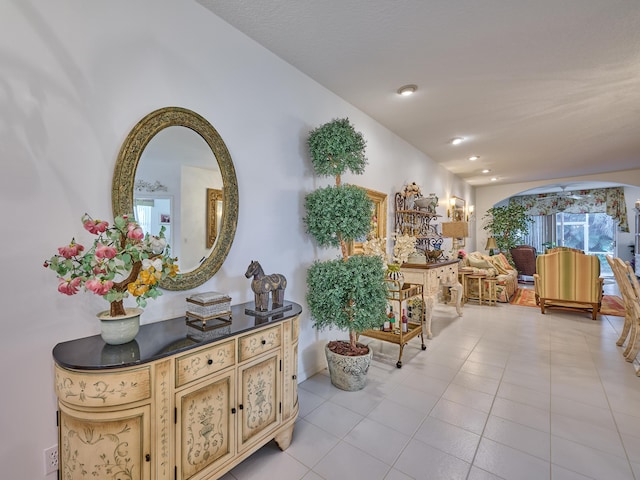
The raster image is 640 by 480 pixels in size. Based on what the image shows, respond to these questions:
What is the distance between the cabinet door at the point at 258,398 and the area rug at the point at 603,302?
5.82 metres

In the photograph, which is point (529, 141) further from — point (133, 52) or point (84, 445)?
point (84, 445)

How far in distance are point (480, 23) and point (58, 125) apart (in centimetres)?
273

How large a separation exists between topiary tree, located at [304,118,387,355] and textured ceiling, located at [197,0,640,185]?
27.1 inches

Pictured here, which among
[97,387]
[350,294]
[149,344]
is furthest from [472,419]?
[97,387]

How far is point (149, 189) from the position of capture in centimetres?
173

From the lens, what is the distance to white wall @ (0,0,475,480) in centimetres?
131

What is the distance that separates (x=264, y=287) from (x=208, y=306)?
0.39m

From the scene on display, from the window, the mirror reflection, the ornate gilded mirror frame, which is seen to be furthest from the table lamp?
the window

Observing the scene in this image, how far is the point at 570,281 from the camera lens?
15.8 feet

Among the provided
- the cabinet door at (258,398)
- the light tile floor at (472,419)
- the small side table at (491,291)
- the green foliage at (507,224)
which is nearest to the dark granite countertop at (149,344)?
the cabinet door at (258,398)

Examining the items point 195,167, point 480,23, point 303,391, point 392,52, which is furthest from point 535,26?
point 303,391

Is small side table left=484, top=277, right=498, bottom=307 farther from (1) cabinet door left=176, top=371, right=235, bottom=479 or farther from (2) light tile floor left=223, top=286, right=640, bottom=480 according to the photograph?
(1) cabinet door left=176, top=371, right=235, bottom=479

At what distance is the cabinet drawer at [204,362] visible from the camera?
53.2 inches

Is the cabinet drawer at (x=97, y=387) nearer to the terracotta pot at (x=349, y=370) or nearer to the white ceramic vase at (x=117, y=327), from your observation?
the white ceramic vase at (x=117, y=327)
